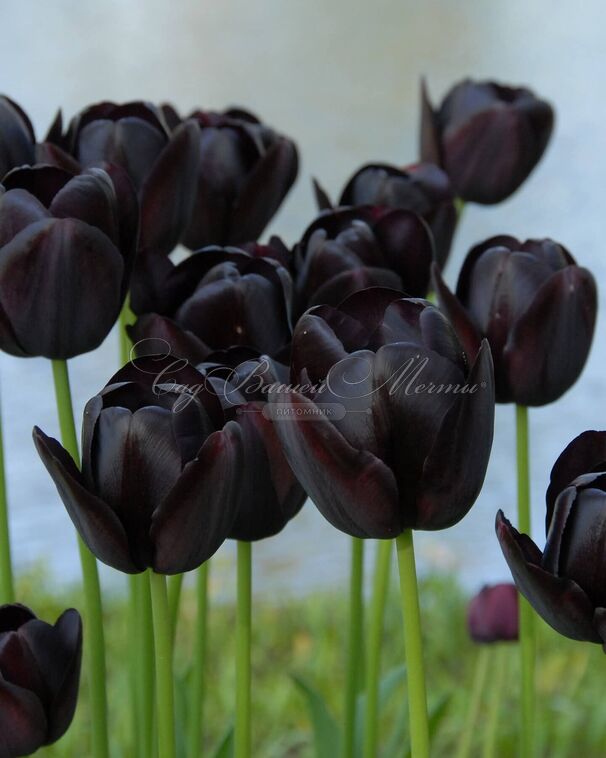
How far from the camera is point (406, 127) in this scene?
211 cm

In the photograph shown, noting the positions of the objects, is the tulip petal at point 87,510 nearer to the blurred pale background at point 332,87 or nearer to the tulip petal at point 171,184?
the tulip petal at point 171,184

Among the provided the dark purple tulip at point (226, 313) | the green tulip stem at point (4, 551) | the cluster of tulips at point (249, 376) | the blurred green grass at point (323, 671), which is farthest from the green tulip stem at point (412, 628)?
the blurred green grass at point (323, 671)

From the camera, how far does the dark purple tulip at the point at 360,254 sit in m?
0.44

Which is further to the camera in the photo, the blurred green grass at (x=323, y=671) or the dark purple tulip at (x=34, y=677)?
the blurred green grass at (x=323, y=671)

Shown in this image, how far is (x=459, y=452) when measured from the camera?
1.08ft

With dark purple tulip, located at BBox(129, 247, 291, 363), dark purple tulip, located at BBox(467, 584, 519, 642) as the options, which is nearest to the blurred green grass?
dark purple tulip, located at BBox(467, 584, 519, 642)

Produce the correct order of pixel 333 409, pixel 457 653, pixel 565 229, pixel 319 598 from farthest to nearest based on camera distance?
pixel 565 229
pixel 319 598
pixel 457 653
pixel 333 409

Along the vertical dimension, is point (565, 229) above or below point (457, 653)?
above

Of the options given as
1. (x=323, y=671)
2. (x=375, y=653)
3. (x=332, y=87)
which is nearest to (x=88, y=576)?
(x=375, y=653)

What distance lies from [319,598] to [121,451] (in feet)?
3.50

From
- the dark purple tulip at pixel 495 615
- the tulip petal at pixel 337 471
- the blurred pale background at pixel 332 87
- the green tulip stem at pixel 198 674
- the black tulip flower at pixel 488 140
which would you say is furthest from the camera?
Answer: the blurred pale background at pixel 332 87

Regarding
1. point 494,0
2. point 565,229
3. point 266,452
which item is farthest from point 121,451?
point 494,0

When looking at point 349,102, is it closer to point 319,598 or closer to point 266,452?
point 319,598

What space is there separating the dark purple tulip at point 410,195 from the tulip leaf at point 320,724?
224 mm
